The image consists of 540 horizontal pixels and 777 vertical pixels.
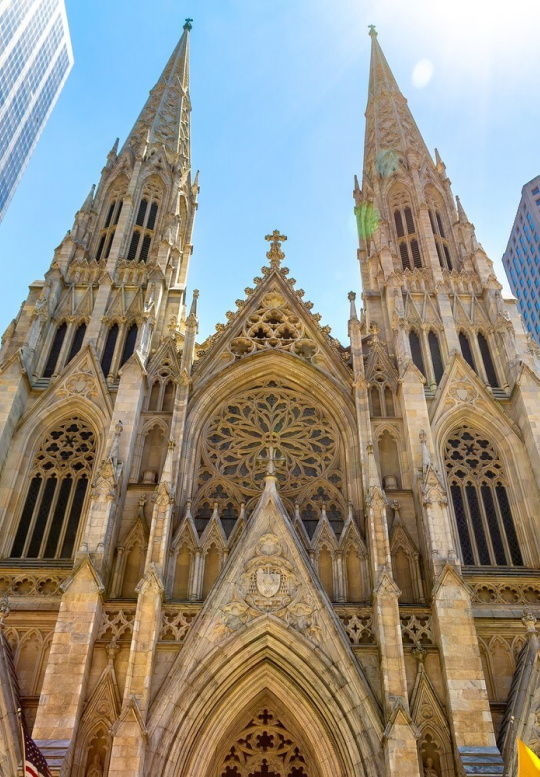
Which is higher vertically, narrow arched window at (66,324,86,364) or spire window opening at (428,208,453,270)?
spire window opening at (428,208,453,270)

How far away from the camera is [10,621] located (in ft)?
55.3

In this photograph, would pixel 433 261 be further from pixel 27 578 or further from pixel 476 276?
pixel 27 578

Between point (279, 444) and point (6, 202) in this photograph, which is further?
point (6, 202)

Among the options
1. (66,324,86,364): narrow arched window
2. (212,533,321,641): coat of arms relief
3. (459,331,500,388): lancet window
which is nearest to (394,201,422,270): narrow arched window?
(459,331,500,388): lancet window

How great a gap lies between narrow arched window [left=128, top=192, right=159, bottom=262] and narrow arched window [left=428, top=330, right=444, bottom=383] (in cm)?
1100

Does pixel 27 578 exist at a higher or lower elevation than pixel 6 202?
lower

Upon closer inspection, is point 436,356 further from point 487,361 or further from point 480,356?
point 487,361

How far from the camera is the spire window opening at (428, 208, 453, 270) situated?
27.9 m

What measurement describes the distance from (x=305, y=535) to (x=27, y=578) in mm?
6833

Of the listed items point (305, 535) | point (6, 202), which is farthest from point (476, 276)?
point (6, 202)

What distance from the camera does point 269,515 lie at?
58.7 feet

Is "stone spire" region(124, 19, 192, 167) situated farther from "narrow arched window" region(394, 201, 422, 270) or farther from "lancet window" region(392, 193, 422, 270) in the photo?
"narrow arched window" region(394, 201, 422, 270)

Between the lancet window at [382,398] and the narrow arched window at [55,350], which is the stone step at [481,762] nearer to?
the lancet window at [382,398]

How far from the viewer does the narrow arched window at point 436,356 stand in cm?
2331
